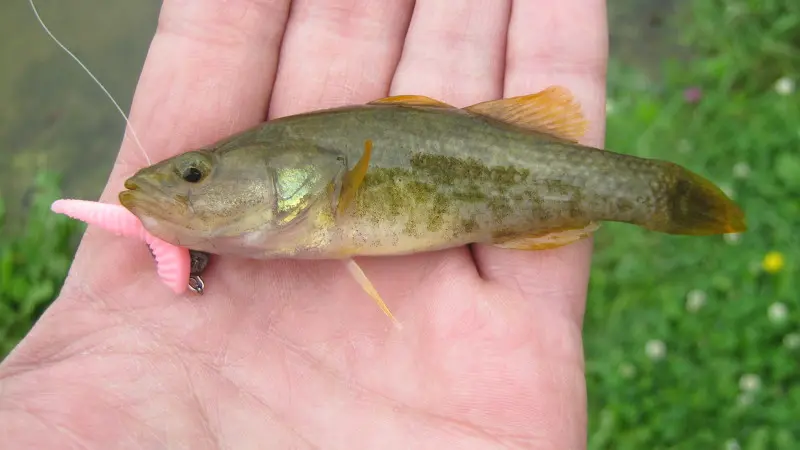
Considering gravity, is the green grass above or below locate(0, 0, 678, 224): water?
below

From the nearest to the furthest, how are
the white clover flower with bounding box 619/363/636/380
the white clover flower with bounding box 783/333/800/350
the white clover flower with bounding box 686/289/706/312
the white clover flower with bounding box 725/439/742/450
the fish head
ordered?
1. the fish head
2. the white clover flower with bounding box 725/439/742/450
3. the white clover flower with bounding box 783/333/800/350
4. the white clover flower with bounding box 619/363/636/380
5. the white clover flower with bounding box 686/289/706/312

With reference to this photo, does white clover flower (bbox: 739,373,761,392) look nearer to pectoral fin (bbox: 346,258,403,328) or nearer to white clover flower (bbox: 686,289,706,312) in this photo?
white clover flower (bbox: 686,289,706,312)

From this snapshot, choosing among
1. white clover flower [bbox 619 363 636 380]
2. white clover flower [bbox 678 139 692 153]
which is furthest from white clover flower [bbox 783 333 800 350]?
white clover flower [bbox 678 139 692 153]

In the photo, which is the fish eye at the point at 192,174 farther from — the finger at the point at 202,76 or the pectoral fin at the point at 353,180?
the pectoral fin at the point at 353,180

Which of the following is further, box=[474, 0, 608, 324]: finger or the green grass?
the green grass

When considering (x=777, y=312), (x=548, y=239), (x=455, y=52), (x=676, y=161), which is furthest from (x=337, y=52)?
(x=777, y=312)

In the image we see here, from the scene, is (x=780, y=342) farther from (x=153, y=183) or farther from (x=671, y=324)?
(x=153, y=183)

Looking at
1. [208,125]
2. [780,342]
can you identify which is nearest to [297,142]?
[208,125]
